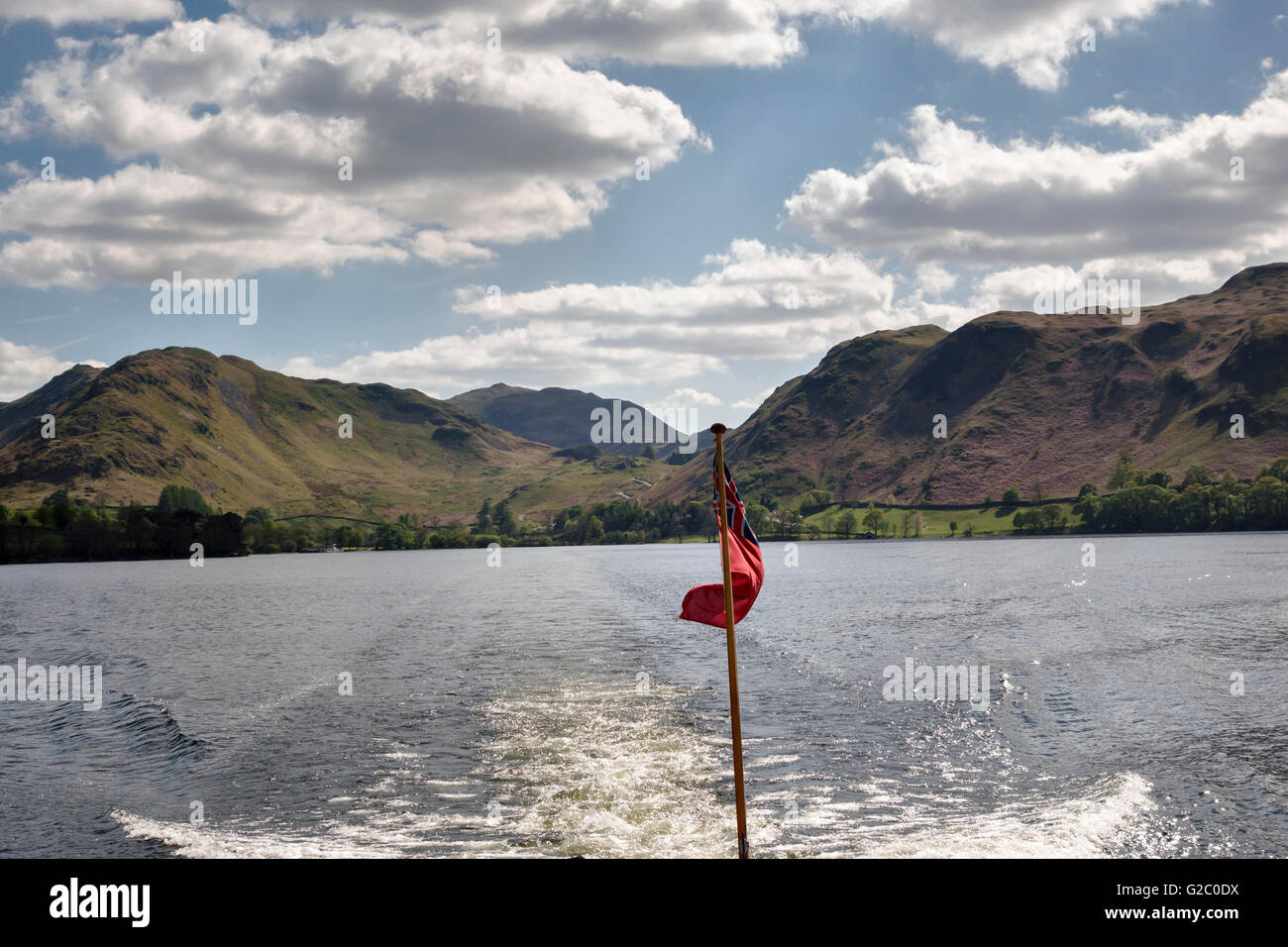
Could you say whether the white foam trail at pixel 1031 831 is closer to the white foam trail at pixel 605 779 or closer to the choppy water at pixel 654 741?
the choppy water at pixel 654 741

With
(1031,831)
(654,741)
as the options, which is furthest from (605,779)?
(1031,831)

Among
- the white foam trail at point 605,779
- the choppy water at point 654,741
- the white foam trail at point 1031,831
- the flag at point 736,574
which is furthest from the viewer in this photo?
the choppy water at point 654,741

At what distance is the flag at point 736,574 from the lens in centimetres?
2008

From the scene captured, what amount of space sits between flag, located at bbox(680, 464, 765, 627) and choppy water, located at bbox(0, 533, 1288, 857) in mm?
8014

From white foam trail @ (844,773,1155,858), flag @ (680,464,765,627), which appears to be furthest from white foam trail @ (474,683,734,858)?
flag @ (680,464,765,627)

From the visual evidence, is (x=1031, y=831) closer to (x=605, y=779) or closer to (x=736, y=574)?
(x=736, y=574)

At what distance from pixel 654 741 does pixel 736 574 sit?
66.3 ft

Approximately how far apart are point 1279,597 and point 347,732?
9414cm

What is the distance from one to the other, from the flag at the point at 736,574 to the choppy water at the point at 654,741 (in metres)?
8.01

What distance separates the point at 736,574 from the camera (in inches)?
796

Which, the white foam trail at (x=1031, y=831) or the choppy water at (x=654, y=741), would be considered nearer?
the white foam trail at (x=1031, y=831)

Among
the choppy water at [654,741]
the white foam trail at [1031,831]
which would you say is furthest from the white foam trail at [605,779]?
the white foam trail at [1031,831]

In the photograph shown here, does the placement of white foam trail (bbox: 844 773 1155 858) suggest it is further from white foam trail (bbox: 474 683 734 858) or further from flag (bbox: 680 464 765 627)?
flag (bbox: 680 464 765 627)
